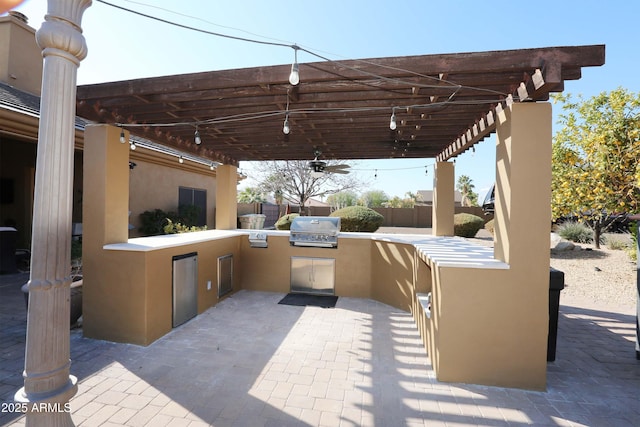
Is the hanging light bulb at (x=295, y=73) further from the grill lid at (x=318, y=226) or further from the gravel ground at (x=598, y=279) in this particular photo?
the gravel ground at (x=598, y=279)

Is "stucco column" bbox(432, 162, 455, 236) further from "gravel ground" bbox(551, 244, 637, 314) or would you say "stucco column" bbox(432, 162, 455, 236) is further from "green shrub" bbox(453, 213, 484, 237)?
"green shrub" bbox(453, 213, 484, 237)

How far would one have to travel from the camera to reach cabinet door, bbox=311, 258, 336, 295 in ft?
21.8

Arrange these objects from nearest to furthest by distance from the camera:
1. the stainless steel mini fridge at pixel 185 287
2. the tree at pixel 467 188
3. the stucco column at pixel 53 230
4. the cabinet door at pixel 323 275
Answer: the stucco column at pixel 53 230
the stainless steel mini fridge at pixel 185 287
the cabinet door at pixel 323 275
the tree at pixel 467 188

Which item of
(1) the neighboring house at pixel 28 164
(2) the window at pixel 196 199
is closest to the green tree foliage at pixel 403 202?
(2) the window at pixel 196 199

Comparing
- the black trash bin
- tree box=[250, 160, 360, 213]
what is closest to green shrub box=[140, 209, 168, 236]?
tree box=[250, 160, 360, 213]

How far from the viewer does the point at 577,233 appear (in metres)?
11.6

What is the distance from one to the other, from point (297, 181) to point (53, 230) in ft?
55.4

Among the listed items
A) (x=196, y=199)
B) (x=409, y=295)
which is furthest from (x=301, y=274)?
(x=196, y=199)

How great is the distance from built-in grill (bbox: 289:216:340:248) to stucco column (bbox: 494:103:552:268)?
3.65 m

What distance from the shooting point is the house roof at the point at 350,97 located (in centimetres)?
323

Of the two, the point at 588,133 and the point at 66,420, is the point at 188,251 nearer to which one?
the point at 66,420

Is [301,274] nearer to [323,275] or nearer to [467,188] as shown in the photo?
[323,275]

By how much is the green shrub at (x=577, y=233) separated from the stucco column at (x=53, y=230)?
14705 millimetres

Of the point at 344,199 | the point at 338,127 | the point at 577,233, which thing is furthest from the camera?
the point at 344,199
